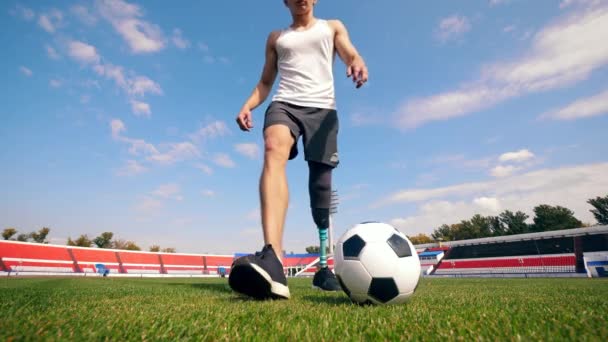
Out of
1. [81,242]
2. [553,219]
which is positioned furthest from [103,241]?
[553,219]

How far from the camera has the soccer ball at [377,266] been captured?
2.12 meters

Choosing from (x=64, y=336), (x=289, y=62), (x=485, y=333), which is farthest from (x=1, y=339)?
(x=289, y=62)

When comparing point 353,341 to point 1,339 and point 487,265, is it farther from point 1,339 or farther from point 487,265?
point 487,265

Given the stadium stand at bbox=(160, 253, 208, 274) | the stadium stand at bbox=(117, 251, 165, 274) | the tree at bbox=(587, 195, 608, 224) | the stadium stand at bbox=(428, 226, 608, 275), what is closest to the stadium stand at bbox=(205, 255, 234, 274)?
the stadium stand at bbox=(160, 253, 208, 274)

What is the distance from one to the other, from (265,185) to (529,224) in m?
72.6

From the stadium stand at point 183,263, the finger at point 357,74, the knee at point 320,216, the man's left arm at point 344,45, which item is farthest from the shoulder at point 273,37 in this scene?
the stadium stand at point 183,263

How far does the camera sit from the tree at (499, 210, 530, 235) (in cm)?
6203

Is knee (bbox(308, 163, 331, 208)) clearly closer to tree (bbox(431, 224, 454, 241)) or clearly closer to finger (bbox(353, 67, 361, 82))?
finger (bbox(353, 67, 361, 82))

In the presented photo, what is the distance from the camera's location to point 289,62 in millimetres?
3254

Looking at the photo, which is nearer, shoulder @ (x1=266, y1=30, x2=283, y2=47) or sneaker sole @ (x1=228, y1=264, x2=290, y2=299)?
sneaker sole @ (x1=228, y1=264, x2=290, y2=299)

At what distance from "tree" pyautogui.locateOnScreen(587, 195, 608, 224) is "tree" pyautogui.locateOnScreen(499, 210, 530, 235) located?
10.1m

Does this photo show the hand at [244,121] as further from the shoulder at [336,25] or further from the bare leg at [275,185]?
the shoulder at [336,25]

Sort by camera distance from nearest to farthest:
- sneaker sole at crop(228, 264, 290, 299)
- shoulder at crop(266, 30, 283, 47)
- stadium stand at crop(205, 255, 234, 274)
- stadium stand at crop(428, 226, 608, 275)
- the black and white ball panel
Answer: sneaker sole at crop(228, 264, 290, 299), the black and white ball panel, shoulder at crop(266, 30, 283, 47), stadium stand at crop(428, 226, 608, 275), stadium stand at crop(205, 255, 234, 274)

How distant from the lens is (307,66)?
3232 mm
